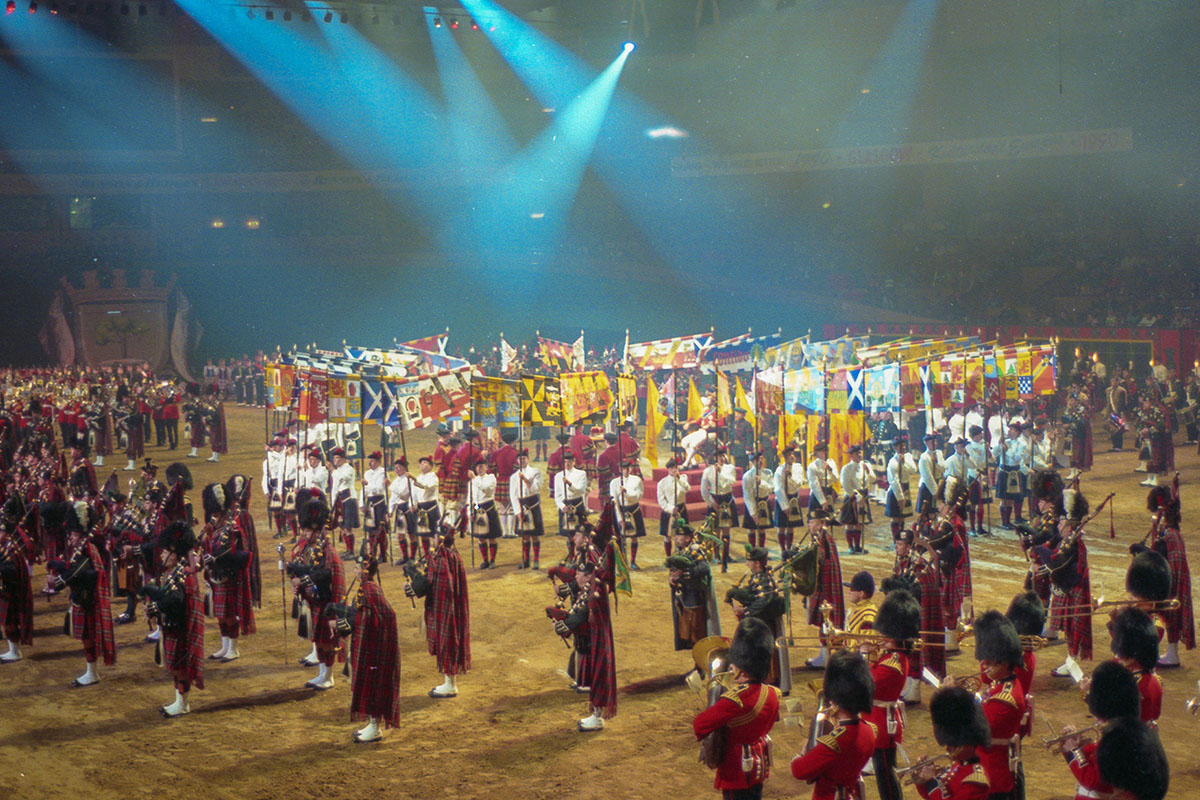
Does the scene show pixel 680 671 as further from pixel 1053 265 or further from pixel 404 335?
pixel 404 335

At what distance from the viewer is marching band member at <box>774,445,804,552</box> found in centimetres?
1619

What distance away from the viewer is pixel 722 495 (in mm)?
16766

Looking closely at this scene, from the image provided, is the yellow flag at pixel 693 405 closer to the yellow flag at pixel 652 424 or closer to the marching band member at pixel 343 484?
the yellow flag at pixel 652 424

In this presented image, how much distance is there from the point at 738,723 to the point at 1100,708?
2010 mm

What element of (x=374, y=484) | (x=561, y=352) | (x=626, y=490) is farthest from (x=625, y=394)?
(x=561, y=352)

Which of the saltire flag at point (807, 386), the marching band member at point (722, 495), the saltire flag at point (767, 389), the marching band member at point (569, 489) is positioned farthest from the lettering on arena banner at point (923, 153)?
the marching band member at point (569, 489)

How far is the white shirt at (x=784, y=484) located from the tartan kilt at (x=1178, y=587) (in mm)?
5764

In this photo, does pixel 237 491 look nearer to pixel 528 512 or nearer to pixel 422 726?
pixel 422 726

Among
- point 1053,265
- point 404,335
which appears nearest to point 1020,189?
point 1053,265

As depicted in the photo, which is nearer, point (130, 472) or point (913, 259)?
point (130, 472)

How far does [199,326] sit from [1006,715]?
132 feet

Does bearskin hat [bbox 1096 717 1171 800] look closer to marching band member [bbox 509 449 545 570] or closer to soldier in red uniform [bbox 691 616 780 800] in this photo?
soldier in red uniform [bbox 691 616 780 800]

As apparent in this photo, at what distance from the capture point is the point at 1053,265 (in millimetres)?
38438

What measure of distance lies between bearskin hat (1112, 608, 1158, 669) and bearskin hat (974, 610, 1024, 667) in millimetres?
599
